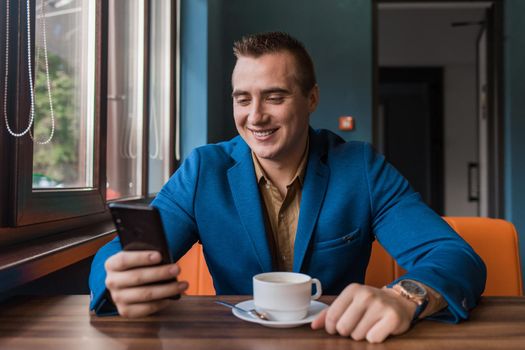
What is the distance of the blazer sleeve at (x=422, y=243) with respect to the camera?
2.87 feet

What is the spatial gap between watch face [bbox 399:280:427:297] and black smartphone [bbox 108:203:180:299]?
0.37m

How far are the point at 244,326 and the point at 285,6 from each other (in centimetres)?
322

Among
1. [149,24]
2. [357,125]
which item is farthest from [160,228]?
[357,125]

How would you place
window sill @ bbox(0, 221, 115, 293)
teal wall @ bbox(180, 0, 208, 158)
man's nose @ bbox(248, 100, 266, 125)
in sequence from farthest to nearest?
teal wall @ bbox(180, 0, 208, 158) < man's nose @ bbox(248, 100, 266, 125) < window sill @ bbox(0, 221, 115, 293)

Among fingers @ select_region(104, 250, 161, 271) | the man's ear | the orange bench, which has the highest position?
the man's ear

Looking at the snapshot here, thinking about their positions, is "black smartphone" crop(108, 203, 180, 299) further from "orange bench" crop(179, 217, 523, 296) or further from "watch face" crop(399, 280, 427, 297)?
"orange bench" crop(179, 217, 523, 296)

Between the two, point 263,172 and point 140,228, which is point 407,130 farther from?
point 140,228

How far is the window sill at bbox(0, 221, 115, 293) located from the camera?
0.95 m

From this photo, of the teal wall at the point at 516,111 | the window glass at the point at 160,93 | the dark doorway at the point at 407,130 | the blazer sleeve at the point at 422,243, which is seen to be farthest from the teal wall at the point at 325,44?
the dark doorway at the point at 407,130

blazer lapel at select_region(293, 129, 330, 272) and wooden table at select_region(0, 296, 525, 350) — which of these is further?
blazer lapel at select_region(293, 129, 330, 272)

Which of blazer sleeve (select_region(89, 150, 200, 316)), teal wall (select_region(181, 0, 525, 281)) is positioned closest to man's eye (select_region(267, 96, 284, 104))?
blazer sleeve (select_region(89, 150, 200, 316))

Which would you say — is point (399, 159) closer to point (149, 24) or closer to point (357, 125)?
point (357, 125)

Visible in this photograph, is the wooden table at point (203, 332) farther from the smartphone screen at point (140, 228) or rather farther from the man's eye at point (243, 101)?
the man's eye at point (243, 101)

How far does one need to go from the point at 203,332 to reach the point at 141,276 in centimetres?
13
